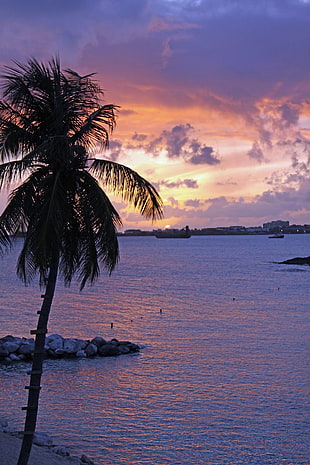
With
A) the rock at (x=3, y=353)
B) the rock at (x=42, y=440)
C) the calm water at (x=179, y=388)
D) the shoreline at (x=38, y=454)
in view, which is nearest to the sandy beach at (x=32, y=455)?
the shoreline at (x=38, y=454)

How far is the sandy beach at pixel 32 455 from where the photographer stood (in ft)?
64.2

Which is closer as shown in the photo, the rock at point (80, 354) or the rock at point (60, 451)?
the rock at point (60, 451)

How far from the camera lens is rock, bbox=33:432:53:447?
72.8 ft

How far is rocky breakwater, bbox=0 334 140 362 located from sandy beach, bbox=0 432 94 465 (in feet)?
50.8

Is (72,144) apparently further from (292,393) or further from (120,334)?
(120,334)

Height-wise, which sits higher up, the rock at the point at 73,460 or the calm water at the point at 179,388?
the rock at the point at 73,460

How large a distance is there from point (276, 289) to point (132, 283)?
27.3 metres

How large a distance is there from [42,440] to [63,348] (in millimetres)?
16561

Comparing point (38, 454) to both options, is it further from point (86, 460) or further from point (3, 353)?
point (3, 353)

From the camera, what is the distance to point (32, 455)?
20344 mm

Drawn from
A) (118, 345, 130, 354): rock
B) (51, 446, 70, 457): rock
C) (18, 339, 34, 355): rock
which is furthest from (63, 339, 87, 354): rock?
(51, 446, 70, 457): rock

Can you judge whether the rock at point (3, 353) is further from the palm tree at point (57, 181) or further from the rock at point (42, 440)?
the palm tree at point (57, 181)

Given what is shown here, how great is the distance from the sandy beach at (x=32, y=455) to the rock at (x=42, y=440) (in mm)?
505

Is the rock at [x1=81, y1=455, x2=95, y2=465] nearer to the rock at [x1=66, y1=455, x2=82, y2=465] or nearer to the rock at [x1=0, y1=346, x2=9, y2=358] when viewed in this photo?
the rock at [x1=66, y1=455, x2=82, y2=465]
